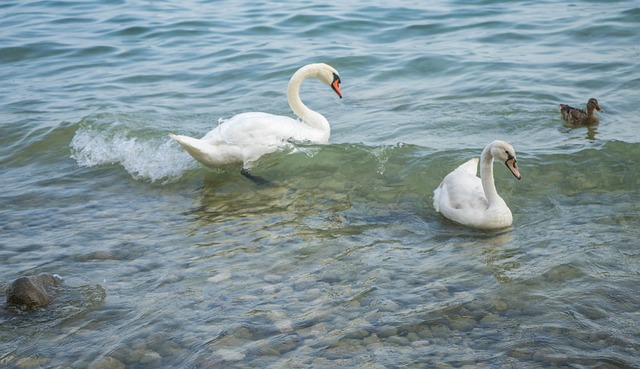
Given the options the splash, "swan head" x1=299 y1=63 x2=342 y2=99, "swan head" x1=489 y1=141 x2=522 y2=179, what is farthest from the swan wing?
the splash

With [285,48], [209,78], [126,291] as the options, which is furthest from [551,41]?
[126,291]

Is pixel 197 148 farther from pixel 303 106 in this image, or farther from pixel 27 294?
pixel 27 294

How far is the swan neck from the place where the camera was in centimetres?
965

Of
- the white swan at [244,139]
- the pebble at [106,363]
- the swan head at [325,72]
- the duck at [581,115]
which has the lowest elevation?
the pebble at [106,363]

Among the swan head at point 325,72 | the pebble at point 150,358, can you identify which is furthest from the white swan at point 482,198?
the pebble at point 150,358

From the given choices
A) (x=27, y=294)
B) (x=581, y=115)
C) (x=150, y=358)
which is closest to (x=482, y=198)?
(x=581, y=115)

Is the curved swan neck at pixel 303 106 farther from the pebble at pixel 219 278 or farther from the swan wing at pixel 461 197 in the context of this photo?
the pebble at pixel 219 278

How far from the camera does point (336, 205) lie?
315 inches

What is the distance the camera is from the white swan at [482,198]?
7094mm

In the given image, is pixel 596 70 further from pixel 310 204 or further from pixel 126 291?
pixel 126 291

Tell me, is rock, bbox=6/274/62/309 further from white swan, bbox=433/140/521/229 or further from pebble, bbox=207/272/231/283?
white swan, bbox=433/140/521/229

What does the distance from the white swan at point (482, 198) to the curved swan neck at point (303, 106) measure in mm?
2214

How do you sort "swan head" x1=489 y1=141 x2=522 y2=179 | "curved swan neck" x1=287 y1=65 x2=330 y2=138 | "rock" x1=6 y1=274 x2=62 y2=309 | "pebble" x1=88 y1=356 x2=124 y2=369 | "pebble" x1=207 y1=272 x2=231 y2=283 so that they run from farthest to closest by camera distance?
1. "curved swan neck" x1=287 y1=65 x2=330 y2=138
2. "swan head" x1=489 y1=141 x2=522 y2=179
3. "pebble" x1=207 y1=272 x2=231 y2=283
4. "rock" x1=6 y1=274 x2=62 y2=309
5. "pebble" x1=88 y1=356 x2=124 y2=369

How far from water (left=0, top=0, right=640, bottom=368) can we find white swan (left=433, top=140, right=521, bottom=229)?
16cm
